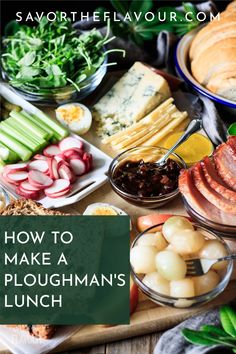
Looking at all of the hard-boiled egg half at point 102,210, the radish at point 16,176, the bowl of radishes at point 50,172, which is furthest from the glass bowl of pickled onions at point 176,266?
the radish at point 16,176

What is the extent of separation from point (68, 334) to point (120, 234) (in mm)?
540

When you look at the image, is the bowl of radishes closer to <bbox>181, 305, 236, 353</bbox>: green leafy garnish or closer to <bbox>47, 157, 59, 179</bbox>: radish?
<bbox>47, 157, 59, 179</bbox>: radish

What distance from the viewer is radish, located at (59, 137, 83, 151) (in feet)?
12.0

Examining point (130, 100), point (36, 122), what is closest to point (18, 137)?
point (36, 122)

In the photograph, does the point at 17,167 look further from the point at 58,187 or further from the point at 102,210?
the point at 102,210

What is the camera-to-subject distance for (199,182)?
10.4 ft

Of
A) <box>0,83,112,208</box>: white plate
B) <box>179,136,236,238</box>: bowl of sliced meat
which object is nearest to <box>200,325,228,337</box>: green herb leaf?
<box>179,136,236,238</box>: bowl of sliced meat

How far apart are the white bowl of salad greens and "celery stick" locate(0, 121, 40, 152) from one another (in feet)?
0.85

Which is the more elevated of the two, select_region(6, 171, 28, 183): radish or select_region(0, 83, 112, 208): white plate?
select_region(6, 171, 28, 183): radish

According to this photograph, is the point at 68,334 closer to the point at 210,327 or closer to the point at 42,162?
the point at 210,327

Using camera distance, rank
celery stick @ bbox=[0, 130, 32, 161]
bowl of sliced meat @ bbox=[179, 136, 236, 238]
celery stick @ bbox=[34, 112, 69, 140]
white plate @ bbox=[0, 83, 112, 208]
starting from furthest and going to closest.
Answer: celery stick @ bbox=[34, 112, 69, 140] < celery stick @ bbox=[0, 130, 32, 161] < white plate @ bbox=[0, 83, 112, 208] < bowl of sliced meat @ bbox=[179, 136, 236, 238]

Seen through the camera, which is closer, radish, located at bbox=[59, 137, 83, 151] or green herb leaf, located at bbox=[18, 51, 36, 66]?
radish, located at bbox=[59, 137, 83, 151]

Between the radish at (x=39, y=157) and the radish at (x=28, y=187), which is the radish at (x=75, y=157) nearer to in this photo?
the radish at (x=39, y=157)

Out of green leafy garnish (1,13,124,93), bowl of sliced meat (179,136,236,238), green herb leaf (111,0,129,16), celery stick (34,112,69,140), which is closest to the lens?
bowl of sliced meat (179,136,236,238)
